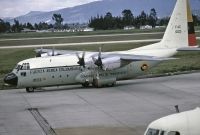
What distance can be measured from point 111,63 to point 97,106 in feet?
26.7

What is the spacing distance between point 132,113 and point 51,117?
3918mm

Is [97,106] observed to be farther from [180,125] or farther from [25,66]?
[180,125]

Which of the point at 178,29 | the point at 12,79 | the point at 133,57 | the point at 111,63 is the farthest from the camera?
the point at 178,29

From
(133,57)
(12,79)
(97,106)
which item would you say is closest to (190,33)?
(133,57)

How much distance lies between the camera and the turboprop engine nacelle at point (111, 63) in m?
33.9

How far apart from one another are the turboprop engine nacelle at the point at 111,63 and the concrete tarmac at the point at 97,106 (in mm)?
1488

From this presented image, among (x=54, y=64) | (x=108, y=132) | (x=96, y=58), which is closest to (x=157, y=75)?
(x=96, y=58)

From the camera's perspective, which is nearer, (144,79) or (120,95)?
(120,95)

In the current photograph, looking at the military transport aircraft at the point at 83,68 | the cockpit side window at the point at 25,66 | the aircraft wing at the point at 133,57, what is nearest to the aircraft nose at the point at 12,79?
the military transport aircraft at the point at 83,68

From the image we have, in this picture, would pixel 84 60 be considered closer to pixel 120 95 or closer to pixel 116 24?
pixel 120 95

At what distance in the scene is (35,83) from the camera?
1303 inches

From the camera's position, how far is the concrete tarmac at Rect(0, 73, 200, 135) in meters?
20.5

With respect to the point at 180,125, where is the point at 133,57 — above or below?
below

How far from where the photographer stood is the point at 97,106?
26.2m
